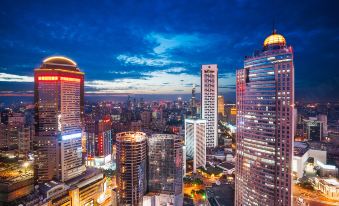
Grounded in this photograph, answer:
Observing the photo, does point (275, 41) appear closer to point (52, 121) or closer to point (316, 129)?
point (52, 121)

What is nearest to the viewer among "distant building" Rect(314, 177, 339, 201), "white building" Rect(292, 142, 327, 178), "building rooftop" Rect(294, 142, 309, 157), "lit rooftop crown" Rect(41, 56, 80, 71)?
"distant building" Rect(314, 177, 339, 201)

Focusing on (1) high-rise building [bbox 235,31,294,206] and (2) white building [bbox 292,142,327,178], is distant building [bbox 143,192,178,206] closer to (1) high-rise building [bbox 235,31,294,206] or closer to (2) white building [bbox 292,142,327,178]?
(1) high-rise building [bbox 235,31,294,206]

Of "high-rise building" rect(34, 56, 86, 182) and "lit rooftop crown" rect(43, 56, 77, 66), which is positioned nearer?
"high-rise building" rect(34, 56, 86, 182)

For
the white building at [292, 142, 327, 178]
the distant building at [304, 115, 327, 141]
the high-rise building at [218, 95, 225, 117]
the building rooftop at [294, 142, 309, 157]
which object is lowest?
the white building at [292, 142, 327, 178]

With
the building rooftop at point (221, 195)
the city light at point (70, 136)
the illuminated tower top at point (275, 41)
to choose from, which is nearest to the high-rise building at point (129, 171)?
the building rooftop at point (221, 195)

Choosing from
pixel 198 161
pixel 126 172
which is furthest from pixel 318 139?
pixel 126 172

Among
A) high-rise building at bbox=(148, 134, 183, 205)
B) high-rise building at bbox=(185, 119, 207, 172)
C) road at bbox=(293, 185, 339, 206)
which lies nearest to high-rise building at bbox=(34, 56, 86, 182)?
high-rise building at bbox=(148, 134, 183, 205)
